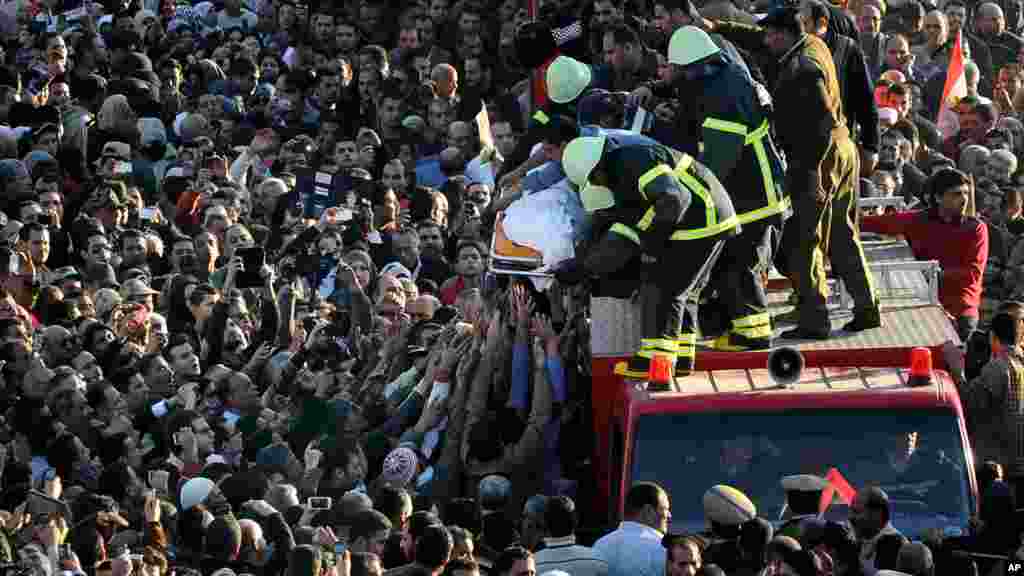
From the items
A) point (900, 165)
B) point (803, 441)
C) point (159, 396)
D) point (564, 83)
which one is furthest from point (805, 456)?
point (900, 165)

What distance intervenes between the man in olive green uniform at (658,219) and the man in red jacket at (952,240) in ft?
8.27

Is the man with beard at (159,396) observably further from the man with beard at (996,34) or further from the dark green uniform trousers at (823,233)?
the man with beard at (996,34)

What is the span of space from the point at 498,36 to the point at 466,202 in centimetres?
349

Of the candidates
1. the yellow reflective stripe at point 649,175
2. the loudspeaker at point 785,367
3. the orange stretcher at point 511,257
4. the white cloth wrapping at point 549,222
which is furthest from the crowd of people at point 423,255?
the loudspeaker at point 785,367

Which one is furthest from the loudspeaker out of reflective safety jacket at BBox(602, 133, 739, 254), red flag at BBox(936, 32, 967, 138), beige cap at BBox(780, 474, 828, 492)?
red flag at BBox(936, 32, 967, 138)

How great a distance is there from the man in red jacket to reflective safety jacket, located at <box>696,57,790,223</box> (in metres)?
2.05

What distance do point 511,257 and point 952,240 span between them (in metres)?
2.80

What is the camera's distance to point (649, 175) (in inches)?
568

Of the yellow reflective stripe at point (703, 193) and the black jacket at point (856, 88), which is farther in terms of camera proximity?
the black jacket at point (856, 88)

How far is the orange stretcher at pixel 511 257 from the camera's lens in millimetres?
15781

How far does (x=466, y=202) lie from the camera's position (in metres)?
22.5

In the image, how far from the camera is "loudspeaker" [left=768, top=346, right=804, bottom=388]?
13570mm

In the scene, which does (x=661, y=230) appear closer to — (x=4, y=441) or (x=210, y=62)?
(x=4, y=441)

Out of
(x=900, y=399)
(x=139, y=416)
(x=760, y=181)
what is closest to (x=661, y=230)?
(x=760, y=181)
